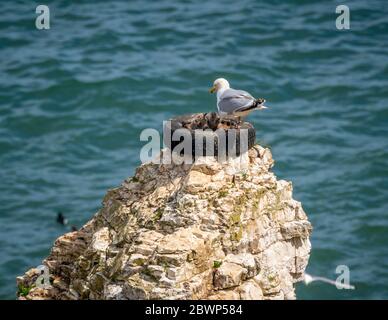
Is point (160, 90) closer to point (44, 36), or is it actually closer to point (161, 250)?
point (44, 36)

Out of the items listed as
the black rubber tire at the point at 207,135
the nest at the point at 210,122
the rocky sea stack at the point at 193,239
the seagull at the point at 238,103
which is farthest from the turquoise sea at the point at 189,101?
the black rubber tire at the point at 207,135

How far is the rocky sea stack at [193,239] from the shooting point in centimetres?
2364

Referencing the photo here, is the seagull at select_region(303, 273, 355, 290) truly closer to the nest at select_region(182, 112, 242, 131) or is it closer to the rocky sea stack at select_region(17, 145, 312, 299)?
the rocky sea stack at select_region(17, 145, 312, 299)

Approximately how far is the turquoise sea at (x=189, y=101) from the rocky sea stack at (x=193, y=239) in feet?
79.8

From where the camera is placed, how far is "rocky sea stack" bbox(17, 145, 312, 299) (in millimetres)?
23641

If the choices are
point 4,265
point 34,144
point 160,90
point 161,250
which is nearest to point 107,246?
point 161,250

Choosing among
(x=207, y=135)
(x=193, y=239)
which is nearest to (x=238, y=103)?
(x=207, y=135)

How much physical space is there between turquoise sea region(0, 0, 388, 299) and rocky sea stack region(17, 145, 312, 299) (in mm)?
24332

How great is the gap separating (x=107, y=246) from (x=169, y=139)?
9.70 feet

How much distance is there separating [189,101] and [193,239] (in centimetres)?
4335

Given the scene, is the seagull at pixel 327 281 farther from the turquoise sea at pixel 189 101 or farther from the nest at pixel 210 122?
the nest at pixel 210 122

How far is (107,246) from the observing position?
83.7 ft

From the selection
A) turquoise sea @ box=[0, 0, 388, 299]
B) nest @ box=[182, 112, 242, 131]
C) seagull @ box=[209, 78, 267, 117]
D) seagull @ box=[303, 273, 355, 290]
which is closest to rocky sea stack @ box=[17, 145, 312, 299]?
nest @ box=[182, 112, 242, 131]

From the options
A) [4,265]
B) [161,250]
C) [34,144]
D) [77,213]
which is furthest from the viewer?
[34,144]
